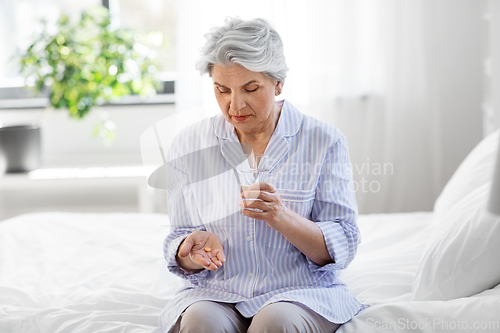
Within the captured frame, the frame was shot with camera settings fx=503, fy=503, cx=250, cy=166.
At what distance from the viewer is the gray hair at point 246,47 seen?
3.72ft

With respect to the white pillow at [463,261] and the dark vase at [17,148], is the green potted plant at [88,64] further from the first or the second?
the white pillow at [463,261]

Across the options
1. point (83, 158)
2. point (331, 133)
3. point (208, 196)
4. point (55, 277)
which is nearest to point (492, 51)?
point (331, 133)

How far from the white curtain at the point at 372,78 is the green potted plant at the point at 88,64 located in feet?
1.01

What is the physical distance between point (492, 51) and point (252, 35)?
4.32 feet

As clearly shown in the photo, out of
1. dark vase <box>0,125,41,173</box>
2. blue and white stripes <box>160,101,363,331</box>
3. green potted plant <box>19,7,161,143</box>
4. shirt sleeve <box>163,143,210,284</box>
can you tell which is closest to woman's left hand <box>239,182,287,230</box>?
blue and white stripes <box>160,101,363,331</box>

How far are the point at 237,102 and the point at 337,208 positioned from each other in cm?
35

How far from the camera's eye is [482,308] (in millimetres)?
1017

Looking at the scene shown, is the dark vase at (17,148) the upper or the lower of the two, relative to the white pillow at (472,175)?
lower

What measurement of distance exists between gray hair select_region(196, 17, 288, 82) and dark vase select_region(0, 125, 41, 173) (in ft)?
6.63


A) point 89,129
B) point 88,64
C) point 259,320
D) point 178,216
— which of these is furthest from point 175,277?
point 89,129

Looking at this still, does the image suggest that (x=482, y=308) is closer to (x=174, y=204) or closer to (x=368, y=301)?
(x=368, y=301)

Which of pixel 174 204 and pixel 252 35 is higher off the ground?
Result: pixel 252 35

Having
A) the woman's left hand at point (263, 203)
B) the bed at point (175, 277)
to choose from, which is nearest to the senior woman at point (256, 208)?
the woman's left hand at point (263, 203)

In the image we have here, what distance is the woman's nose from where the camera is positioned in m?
1.17
